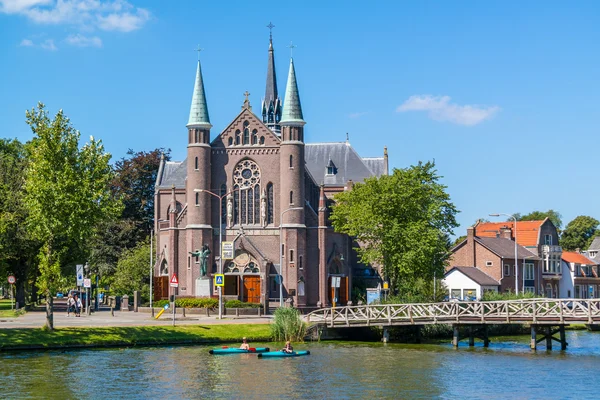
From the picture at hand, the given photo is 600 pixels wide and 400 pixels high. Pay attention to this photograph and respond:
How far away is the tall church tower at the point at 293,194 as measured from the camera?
82750mm

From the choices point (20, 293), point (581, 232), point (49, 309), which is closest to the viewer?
point (49, 309)

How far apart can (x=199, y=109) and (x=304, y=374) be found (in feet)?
158

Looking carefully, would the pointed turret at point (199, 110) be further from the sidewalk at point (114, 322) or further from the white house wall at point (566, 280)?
the white house wall at point (566, 280)

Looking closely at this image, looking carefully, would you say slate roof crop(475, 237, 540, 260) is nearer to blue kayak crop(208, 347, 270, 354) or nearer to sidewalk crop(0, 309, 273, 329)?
sidewalk crop(0, 309, 273, 329)

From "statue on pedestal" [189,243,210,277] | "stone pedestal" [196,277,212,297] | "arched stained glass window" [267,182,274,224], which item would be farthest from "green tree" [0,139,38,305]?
"arched stained glass window" [267,182,274,224]

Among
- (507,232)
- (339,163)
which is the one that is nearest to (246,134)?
(339,163)

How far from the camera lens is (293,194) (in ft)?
275

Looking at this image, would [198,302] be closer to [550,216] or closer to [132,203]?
[132,203]

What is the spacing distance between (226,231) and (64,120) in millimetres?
35801

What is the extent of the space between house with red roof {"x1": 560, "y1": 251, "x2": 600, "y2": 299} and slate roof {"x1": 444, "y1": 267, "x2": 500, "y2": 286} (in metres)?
21.5

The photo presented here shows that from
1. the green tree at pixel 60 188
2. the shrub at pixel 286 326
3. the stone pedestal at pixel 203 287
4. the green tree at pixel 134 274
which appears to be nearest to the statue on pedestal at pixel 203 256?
the stone pedestal at pixel 203 287

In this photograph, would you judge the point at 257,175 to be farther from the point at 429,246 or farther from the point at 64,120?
the point at 64,120

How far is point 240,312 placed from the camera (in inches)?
2844

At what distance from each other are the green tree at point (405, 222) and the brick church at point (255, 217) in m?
11.1
